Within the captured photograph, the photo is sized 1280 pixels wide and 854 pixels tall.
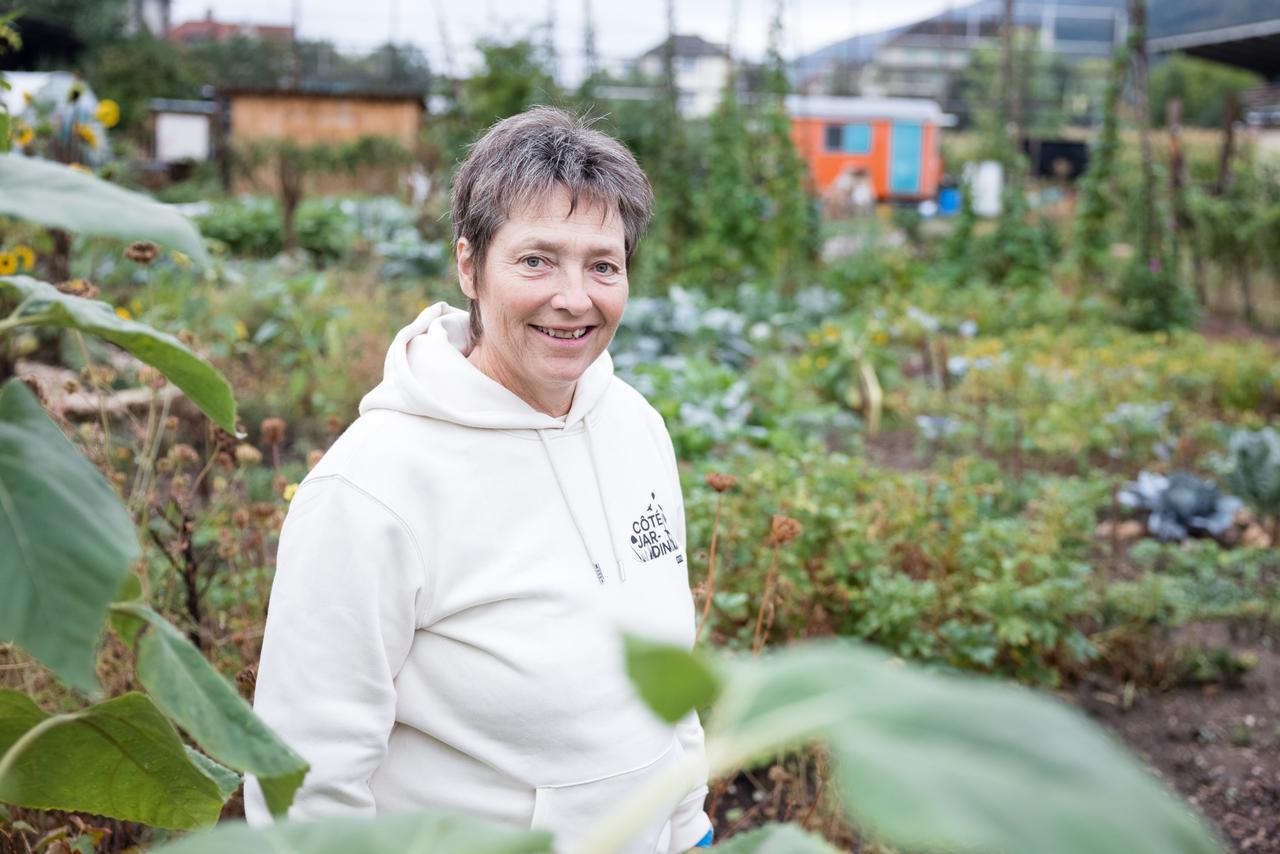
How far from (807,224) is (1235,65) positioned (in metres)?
9.13

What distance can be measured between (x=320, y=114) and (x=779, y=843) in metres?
25.0

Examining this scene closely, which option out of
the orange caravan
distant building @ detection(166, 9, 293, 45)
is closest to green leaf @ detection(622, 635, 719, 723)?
the orange caravan

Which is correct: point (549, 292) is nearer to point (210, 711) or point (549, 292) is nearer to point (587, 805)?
point (587, 805)

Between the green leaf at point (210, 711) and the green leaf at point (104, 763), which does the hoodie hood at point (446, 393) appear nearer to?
the green leaf at point (104, 763)

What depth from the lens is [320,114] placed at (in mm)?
23922

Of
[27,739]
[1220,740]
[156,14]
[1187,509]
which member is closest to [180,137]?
[1187,509]

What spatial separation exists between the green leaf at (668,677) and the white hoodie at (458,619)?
1238mm

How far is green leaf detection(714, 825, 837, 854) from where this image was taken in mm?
555

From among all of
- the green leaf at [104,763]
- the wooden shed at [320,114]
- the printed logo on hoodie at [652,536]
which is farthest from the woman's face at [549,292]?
the wooden shed at [320,114]

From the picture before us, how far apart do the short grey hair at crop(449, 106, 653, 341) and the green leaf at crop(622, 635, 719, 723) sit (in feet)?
5.04

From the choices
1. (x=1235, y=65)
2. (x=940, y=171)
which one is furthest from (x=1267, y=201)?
(x=940, y=171)

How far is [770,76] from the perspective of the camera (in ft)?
40.6

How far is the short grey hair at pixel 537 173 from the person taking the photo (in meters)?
1.90

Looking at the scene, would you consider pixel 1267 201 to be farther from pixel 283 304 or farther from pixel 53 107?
pixel 53 107
